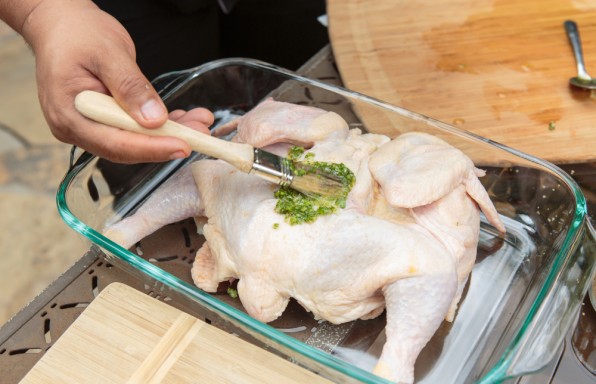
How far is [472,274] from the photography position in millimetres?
1558

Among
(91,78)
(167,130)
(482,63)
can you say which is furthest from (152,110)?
(482,63)

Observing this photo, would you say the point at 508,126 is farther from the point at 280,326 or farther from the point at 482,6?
the point at 280,326

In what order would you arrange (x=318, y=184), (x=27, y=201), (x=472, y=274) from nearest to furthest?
(x=318, y=184) < (x=472, y=274) < (x=27, y=201)

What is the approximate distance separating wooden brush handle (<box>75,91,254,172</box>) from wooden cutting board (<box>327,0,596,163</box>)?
705 mm

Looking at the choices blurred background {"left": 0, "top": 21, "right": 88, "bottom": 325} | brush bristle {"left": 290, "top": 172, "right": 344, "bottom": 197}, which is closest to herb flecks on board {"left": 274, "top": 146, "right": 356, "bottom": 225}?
brush bristle {"left": 290, "top": 172, "right": 344, "bottom": 197}

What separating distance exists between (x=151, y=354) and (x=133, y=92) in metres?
0.56

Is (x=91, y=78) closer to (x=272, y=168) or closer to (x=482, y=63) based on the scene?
(x=272, y=168)

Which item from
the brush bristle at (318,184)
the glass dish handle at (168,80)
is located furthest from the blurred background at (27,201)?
the brush bristle at (318,184)

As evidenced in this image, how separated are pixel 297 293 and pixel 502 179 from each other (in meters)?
0.61

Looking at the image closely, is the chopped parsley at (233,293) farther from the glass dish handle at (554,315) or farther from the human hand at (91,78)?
the glass dish handle at (554,315)

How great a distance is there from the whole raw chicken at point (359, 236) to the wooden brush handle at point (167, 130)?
0.14 metres

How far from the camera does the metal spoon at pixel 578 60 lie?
186 cm

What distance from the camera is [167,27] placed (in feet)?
7.17

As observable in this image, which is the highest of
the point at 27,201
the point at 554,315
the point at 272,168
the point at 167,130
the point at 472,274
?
the point at 167,130
